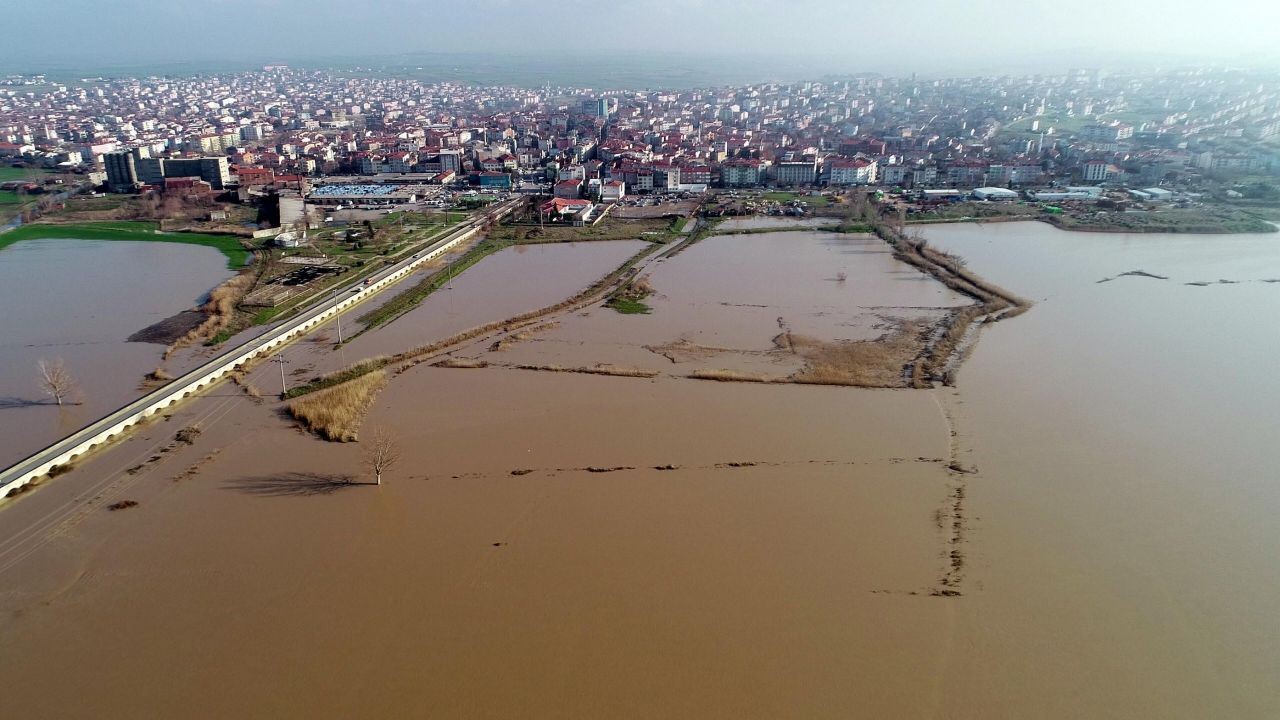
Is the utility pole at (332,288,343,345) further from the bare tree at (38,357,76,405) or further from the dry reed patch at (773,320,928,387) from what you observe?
the dry reed patch at (773,320,928,387)

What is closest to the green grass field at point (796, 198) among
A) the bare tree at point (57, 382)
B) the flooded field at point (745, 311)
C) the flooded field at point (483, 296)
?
the flooded field at point (745, 311)

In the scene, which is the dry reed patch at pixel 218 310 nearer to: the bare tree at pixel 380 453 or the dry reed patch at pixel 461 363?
the dry reed patch at pixel 461 363

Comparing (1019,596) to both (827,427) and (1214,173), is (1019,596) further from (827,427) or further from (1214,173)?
(1214,173)

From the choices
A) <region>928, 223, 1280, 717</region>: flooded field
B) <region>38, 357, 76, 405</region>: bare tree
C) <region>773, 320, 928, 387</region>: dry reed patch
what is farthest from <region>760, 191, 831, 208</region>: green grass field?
<region>38, 357, 76, 405</region>: bare tree

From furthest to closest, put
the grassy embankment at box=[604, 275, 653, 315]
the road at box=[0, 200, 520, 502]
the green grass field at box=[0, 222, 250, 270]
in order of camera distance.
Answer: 1. the green grass field at box=[0, 222, 250, 270]
2. the grassy embankment at box=[604, 275, 653, 315]
3. the road at box=[0, 200, 520, 502]

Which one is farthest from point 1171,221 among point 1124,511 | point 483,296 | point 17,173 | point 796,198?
point 17,173
